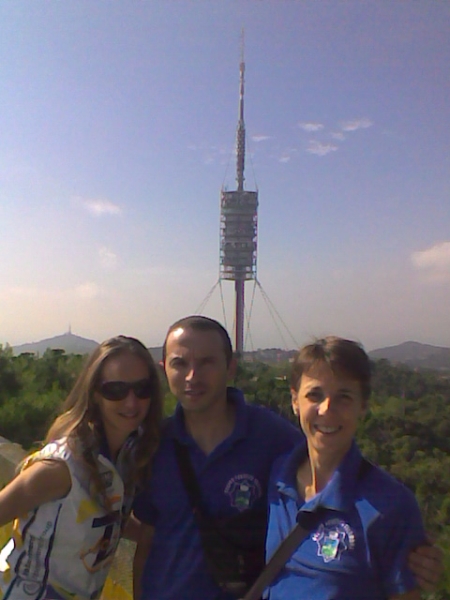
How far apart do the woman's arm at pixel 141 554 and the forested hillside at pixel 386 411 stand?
3084 mm

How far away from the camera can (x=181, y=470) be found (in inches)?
91.2

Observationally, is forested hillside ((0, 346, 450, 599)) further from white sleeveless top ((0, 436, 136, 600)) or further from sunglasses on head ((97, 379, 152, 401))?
white sleeveless top ((0, 436, 136, 600))

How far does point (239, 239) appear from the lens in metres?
67.9

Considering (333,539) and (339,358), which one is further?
(339,358)

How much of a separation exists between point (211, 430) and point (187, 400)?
0.17 m

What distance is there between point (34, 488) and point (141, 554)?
76 cm

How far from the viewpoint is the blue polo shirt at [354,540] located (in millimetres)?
1745

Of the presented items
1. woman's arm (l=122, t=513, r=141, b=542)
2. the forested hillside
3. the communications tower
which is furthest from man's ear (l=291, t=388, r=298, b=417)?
the communications tower

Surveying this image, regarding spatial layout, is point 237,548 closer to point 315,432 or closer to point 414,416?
point 315,432

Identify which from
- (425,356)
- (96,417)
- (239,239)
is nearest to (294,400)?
(96,417)

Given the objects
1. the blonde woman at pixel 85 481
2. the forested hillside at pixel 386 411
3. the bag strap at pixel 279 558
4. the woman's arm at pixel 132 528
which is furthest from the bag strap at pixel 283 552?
the forested hillside at pixel 386 411

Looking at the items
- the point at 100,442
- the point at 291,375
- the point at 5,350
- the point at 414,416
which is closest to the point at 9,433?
the point at 5,350

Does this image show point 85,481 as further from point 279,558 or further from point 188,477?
point 279,558

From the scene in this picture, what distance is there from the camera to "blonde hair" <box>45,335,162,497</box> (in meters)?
2.23
